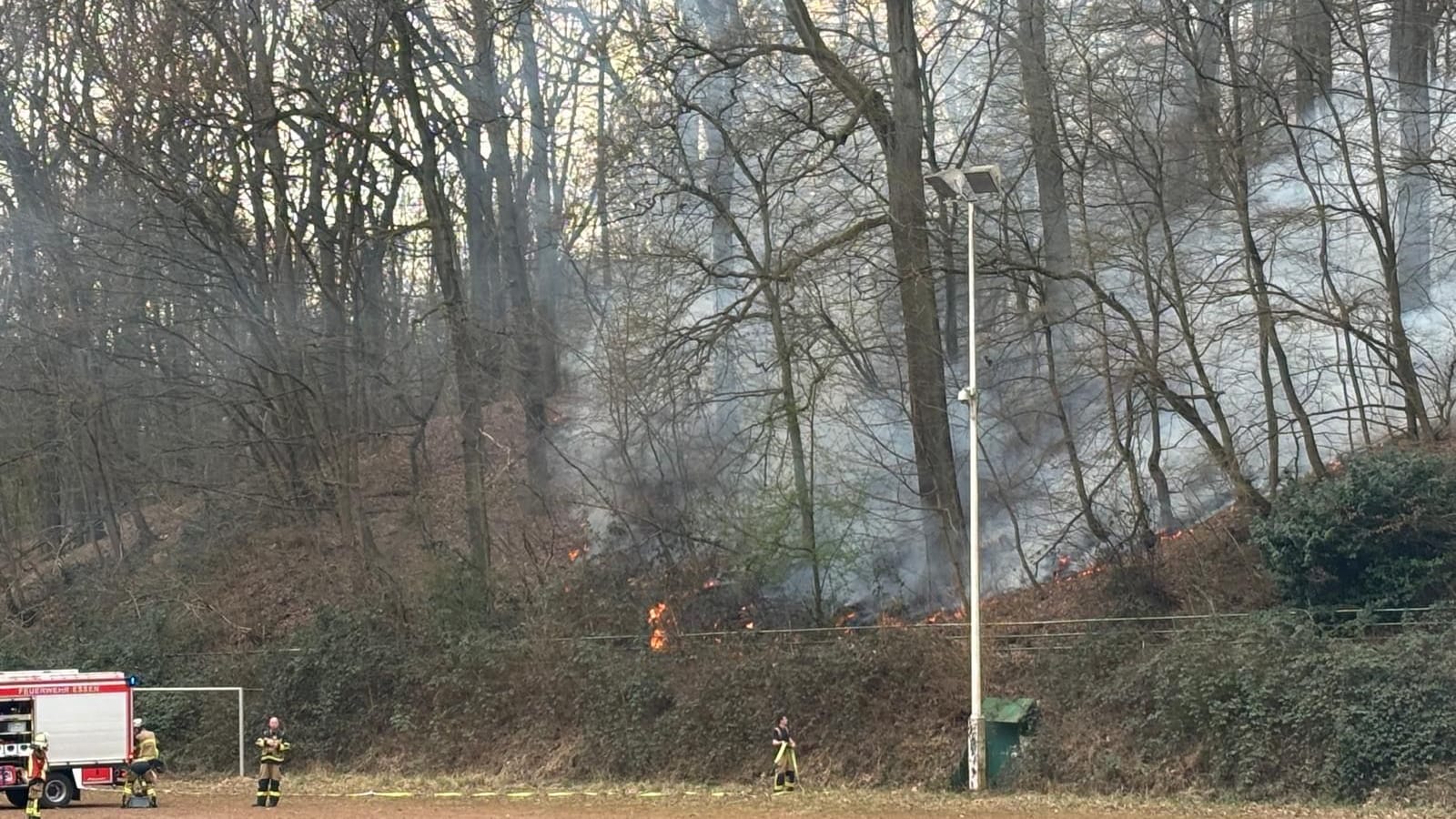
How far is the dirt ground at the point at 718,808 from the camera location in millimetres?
16766

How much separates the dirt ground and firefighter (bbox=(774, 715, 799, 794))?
0.55 metres

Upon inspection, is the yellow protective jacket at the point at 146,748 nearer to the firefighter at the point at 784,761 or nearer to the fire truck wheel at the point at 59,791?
the fire truck wheel at the point at 59,791

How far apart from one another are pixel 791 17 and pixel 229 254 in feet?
47.4

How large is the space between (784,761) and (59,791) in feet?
40.8

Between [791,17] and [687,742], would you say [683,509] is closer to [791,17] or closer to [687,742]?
[687,742]

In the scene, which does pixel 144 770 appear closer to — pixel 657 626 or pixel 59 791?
pixel 59 791

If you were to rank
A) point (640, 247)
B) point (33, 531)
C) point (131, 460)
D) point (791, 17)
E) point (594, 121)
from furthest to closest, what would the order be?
point (594, 121)
point (33, 531)
point (131, 460)
point (640, 247)
point (791, 17)

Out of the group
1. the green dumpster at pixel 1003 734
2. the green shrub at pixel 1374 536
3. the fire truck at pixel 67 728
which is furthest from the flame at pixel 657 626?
the green shrub at pixel 1374 536

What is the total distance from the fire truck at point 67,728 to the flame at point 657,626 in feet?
31.4

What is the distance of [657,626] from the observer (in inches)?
1030

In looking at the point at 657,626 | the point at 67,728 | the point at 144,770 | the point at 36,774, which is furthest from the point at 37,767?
the point at 657,626

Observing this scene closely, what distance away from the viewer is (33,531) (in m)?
37.5

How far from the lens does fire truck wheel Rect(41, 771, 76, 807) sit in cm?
2194

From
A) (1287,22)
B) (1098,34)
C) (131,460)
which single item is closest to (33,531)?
(131,460)
